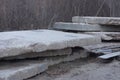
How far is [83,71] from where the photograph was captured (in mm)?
3938

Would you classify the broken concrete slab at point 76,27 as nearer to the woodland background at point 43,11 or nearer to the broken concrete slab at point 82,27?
the broken concrete slab at point 82,27

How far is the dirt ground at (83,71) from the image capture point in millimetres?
3625

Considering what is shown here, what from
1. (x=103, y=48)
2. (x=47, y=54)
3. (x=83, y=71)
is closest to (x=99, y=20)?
(x=103, y=48)

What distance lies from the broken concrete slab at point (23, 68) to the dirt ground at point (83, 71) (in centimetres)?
10

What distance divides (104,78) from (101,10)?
382cm

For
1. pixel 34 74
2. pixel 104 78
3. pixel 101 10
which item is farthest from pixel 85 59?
pixel 101 10

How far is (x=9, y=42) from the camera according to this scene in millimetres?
3500

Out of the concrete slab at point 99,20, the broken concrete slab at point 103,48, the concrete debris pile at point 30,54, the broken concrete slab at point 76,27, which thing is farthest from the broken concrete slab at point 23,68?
the concrete slab at point 99,20

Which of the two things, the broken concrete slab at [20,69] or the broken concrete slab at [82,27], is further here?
the broken concrete slab at [82,27]

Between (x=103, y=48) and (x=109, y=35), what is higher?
(x=109, y=35)

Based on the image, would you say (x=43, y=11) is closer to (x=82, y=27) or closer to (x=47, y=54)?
(x=82, y=27)

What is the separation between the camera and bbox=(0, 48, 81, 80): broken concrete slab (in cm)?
305

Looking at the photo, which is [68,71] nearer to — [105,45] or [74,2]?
[105,45]

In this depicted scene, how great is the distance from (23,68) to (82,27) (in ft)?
8.14
